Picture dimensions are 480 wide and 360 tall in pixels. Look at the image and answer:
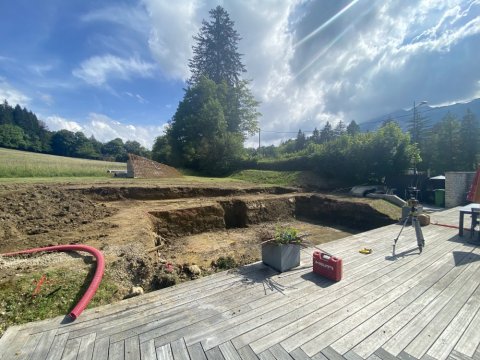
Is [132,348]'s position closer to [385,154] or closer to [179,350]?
[179,350]

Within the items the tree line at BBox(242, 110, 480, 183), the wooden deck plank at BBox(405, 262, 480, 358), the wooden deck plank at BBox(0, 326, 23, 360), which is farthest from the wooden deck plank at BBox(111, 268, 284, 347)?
the tree line at BBox(242, 110, 480, 183)

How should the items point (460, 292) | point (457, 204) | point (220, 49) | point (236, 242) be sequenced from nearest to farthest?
point (460, 292)
point (236, 242)
point (457, 204)
point (220, 49)

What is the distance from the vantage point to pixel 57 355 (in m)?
2.08

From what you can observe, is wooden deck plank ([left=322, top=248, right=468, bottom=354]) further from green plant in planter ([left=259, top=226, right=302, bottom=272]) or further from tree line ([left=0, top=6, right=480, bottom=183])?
tree line ([left=0, top=6, right=480, bottom=183])

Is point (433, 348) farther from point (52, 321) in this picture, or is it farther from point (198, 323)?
point (52, 321)

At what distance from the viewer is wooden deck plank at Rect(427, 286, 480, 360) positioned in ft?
6.91

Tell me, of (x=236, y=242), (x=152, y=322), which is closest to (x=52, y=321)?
(x=152, y=322)

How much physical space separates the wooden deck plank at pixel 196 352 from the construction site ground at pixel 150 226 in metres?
1.87

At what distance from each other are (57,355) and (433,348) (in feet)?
11.5

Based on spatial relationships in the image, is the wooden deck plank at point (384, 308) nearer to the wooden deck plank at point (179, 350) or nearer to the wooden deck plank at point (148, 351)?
the wooden deck plank at point (179, 350)

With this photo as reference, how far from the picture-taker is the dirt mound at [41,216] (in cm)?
518


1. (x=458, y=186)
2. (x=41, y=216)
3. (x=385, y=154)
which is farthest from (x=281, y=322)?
(x=385, y=154)

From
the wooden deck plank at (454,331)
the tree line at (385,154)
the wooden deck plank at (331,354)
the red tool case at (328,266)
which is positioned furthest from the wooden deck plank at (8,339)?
the tree line at (385,154)

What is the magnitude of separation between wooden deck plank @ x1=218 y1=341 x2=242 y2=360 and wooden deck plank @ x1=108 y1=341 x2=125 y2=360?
897 millimetres
